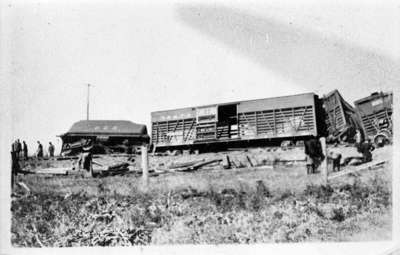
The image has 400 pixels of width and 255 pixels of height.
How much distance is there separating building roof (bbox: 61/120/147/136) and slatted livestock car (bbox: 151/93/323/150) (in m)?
0.28

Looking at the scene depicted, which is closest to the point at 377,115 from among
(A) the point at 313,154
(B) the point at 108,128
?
(A) the point at 313,154

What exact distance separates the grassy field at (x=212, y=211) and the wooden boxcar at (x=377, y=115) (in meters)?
0.49

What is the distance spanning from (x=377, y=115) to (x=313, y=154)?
109cm

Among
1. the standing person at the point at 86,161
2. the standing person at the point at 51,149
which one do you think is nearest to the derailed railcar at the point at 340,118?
the standing person at the point at 86,161

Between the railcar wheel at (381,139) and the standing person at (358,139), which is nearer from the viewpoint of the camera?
the railcar wheel at (381,139)

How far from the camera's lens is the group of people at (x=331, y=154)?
5859mm

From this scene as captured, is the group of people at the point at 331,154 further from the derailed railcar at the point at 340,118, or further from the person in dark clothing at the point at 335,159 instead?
the derailed railcar at the point at 340,118

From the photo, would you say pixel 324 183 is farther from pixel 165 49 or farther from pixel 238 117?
pixel 165 49

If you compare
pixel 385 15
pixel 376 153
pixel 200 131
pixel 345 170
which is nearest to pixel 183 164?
pixel 200 131

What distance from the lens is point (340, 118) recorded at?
20.2ft

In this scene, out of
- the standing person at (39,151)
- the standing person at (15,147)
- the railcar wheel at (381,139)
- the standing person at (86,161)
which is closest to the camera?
the standing person at (15,147)

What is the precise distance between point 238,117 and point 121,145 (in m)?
2.20

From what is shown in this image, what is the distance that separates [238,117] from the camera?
7.02 metres

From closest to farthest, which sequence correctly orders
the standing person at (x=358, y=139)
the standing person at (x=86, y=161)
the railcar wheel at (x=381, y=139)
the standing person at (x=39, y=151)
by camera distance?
the railcar wheel at (x=381, y=139), the standing person at (x=39, y=151), the standing person at (x=358, y=139), the standing person at (x=86, y=161)
